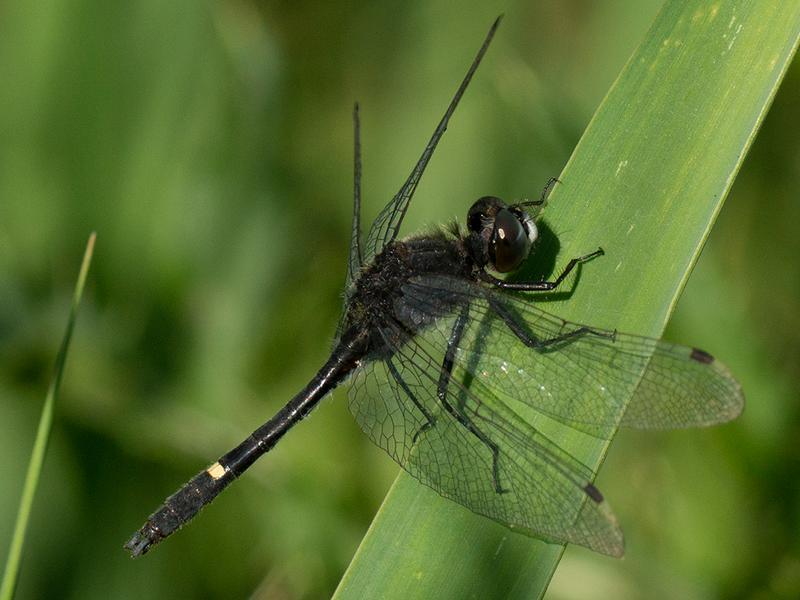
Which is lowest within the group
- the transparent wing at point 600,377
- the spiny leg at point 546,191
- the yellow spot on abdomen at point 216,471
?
the yellow spot on abdomen at point 216,471

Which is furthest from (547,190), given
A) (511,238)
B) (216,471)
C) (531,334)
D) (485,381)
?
(216,471)

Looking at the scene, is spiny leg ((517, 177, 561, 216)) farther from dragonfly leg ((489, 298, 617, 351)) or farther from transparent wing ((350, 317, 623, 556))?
transparent wing ((350, 317, 623, 556))

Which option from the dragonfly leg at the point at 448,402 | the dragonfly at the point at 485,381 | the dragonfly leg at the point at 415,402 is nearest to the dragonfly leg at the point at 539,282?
the dragonfly at the point at 485,381

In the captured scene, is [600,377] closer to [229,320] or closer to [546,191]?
[546,191]

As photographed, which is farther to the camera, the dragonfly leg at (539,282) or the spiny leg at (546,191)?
the spiny leg at (546,191)

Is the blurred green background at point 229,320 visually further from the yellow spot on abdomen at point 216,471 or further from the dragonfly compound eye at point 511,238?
the dragonfly compound eye at point 511,238

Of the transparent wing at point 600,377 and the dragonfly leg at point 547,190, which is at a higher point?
the dragonfly leg at point 547,190

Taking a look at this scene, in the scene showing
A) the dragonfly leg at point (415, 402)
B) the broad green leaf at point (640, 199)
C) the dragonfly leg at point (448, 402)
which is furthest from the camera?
the dragonfly leg at point (415, 402)

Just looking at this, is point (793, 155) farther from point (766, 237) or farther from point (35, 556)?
point (35, 556)
